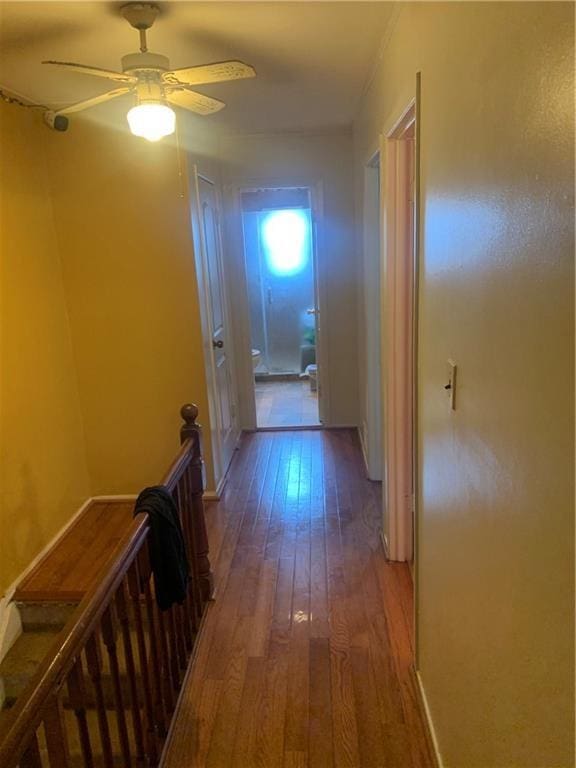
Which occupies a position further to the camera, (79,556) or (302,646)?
(79,556)

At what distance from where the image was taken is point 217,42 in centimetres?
221

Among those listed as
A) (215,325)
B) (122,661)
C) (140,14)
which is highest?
(140,14)

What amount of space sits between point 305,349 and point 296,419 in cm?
169

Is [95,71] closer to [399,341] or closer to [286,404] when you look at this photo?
[399,341]

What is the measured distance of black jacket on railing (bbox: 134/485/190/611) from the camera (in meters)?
1.78

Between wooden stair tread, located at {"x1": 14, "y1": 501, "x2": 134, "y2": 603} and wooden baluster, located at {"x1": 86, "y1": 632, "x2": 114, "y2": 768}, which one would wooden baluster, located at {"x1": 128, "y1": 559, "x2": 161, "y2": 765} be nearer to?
wooden baluster, located at {"x1": 86, "y1": 632, "x2": 114, "y2": 768}

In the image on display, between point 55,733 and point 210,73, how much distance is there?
2.07 meters

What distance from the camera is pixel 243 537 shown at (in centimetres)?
318

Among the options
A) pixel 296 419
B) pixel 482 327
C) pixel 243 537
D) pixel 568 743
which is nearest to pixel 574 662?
pixel 568 743

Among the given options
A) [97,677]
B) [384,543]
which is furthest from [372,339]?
[97,677]

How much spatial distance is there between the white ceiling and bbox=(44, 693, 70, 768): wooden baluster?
206cm

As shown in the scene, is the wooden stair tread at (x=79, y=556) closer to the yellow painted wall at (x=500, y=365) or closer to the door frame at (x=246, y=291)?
the door frame at (x=246, y=291)

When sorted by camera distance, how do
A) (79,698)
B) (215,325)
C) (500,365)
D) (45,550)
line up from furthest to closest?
(215,325), (45,550), (79,698), (500,365)

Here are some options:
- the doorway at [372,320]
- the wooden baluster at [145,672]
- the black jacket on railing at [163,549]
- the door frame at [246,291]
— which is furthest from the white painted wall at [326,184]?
the wooden baluster at [145,672]
